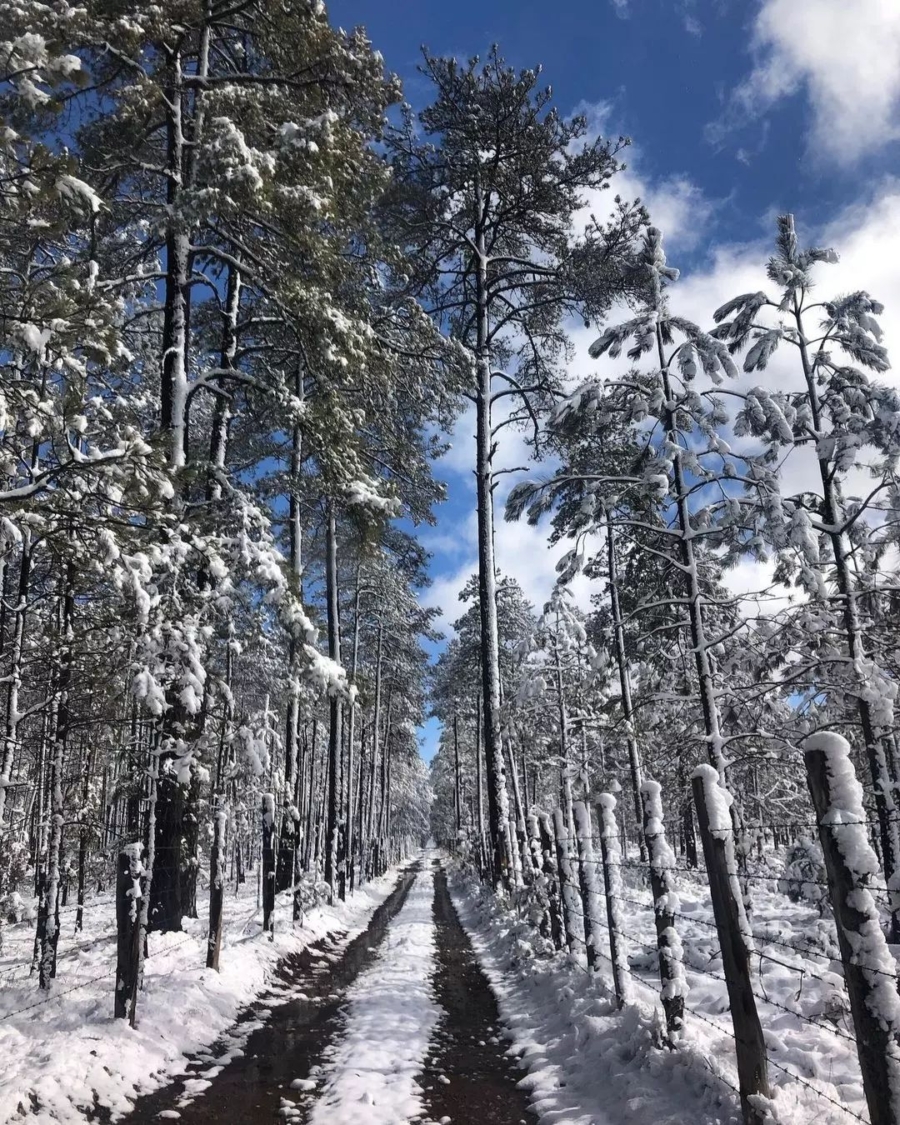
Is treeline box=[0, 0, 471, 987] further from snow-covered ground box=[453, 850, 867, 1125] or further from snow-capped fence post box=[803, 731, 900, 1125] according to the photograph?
snow-capped fence post box=[803, 731, 900, 1125]

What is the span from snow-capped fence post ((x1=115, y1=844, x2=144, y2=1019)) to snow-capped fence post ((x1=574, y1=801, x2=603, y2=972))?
4.41 meters

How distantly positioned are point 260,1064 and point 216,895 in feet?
10.6

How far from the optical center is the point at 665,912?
521 centimetres

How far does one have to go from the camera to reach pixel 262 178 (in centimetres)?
768

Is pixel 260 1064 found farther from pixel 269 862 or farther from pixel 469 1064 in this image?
pixel 269 862

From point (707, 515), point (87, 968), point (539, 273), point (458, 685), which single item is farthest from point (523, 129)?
point (458, 685)

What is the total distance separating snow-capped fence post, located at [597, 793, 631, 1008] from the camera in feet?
19.2

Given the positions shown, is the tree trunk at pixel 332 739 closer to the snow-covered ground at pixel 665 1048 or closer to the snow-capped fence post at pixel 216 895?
the snow-capped fence post at pixel 216 895

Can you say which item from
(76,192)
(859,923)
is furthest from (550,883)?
(76,192)

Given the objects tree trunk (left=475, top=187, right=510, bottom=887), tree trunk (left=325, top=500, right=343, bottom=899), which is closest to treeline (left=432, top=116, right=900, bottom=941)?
tree trunk (left=475, top=187, right=510, bottom=887)

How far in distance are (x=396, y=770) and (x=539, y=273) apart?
47.4m

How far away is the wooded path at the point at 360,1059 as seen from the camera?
4488 mm

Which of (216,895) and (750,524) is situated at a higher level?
(750,524)

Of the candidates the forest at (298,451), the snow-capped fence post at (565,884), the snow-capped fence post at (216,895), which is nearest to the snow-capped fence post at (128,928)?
the forest at (298,451)
